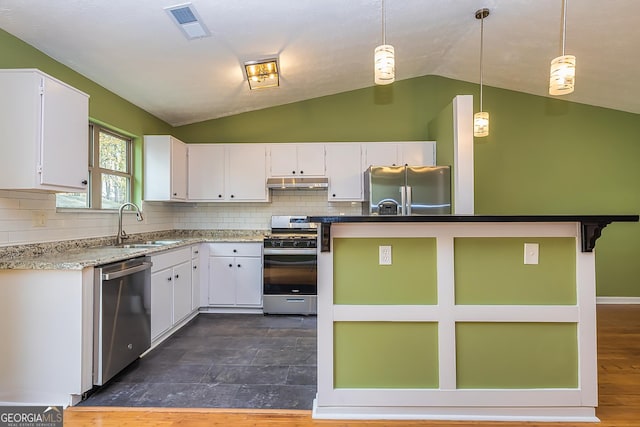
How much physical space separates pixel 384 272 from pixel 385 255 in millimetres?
104

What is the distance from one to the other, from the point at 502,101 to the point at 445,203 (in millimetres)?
1859

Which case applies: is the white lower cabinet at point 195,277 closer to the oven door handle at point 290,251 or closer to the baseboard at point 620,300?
the oven door handle at point 290,251

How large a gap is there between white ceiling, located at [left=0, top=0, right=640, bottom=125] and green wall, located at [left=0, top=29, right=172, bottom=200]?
0.23 feet

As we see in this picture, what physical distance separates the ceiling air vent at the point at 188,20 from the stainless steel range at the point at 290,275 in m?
2.15

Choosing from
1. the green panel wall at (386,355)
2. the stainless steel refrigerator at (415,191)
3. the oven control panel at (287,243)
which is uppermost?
the stainless steel refrigerator at (415,191)

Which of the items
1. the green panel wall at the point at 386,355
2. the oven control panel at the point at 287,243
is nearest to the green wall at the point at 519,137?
the oven control panel at the point at 287,243

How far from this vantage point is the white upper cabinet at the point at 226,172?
422cm

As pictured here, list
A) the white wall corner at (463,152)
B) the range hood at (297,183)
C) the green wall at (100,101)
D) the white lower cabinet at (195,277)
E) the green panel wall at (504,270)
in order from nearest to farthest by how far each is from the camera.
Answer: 1. the green panel wall at (504,270)
2. the green wall at (100,101)
3. the white wall corner at (463,152)
4. the white lower cabinet at (195,277)
5. the range hood at (297,183)

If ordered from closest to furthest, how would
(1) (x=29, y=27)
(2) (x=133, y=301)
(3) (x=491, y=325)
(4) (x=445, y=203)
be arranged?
(3) (x=491, y=325) → (1) (x=29, y=27) → (2) (x=133, y=301) → (4) (x=445, y=203)

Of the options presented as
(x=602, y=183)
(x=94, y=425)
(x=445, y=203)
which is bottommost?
(x=94, y=425)

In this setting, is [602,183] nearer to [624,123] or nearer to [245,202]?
[624,123]

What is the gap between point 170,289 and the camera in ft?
10.3

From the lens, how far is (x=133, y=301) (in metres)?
2.43

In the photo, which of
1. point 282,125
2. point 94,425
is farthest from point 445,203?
point 94,425
